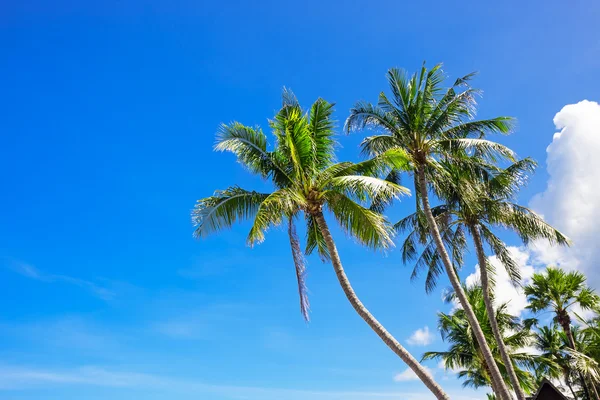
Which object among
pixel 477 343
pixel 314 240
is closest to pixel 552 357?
pixel 477 343

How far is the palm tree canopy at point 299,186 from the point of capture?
12.4 metres

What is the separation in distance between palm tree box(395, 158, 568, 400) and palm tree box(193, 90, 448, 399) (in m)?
4.44

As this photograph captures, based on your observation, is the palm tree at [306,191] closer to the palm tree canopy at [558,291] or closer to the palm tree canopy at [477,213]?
the palm tree canopy at [477,213]

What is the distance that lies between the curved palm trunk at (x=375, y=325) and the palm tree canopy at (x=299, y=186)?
0.65 m

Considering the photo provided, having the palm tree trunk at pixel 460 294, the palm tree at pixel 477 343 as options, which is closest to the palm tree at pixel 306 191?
the palm tree trunk at pixel 460 294

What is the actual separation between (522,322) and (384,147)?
1868 centimetres

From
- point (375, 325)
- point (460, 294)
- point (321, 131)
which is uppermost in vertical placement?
point (321, 131)

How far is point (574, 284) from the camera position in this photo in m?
26.5

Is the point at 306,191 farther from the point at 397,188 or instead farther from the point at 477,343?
the point at 477,343

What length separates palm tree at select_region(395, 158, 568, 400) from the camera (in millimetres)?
17336

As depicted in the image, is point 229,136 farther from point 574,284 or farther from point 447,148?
point 574,284

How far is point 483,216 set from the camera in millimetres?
18578

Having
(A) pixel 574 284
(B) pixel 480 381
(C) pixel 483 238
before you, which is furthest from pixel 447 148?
(B) pixel 480 381

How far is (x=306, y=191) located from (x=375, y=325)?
3.84 meters
